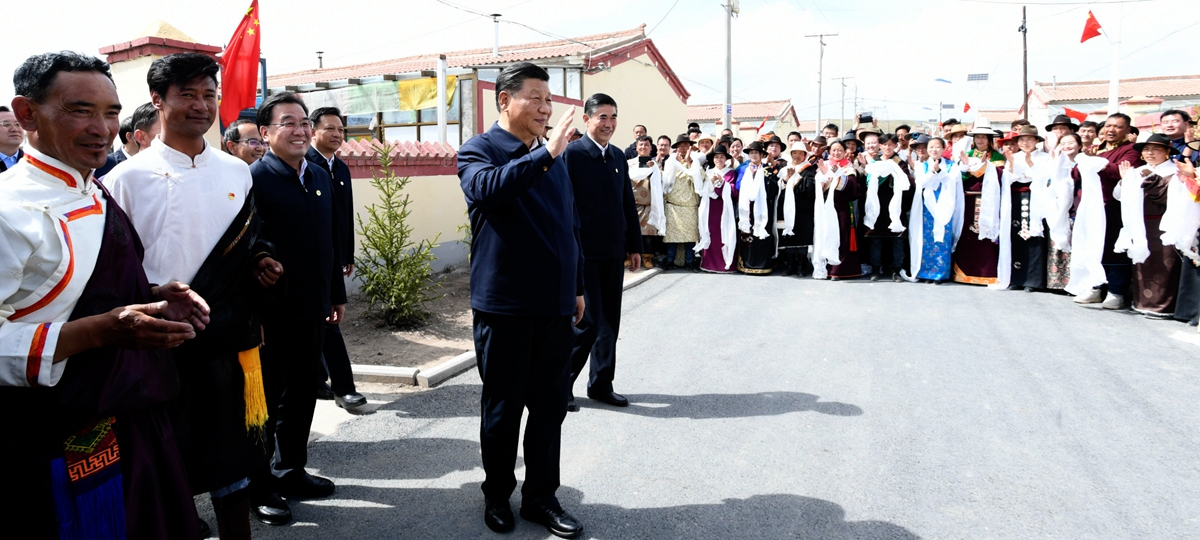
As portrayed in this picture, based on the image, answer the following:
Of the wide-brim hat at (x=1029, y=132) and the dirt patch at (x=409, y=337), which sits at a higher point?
the wide-brim hat at (x=1029, y=132)

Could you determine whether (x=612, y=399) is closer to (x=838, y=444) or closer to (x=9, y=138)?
(x=838, y=444)

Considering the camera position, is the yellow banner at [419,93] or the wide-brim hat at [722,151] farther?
the yellow banner at [419,93]

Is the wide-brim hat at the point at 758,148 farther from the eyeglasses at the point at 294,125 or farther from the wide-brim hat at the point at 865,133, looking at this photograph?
the eyeglasses at the point at 294,125

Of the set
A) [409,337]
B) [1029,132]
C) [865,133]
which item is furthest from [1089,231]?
[409,337]

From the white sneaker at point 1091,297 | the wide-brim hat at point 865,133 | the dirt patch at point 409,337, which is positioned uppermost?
→ the wide-brim hat at point 865,133

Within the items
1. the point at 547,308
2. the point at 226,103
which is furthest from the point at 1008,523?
the point at 226,103

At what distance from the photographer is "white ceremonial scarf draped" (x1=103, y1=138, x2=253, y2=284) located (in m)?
2.46

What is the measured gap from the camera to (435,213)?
9.74 metres

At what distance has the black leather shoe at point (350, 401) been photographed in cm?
483

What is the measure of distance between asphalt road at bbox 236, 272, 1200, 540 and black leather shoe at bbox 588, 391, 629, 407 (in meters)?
0.07

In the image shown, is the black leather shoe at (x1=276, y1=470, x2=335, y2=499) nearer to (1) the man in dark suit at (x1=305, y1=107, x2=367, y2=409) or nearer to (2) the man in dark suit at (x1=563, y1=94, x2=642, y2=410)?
(1) the man in dark suit at (x1=305, y1=107, x2=367, y2=409)

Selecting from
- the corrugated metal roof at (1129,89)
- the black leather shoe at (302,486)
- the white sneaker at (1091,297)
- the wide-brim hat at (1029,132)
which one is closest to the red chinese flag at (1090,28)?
the wide-brim hat at (1029,132)

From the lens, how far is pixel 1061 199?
27.3 ft

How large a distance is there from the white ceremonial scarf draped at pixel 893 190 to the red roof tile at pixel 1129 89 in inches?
1306
